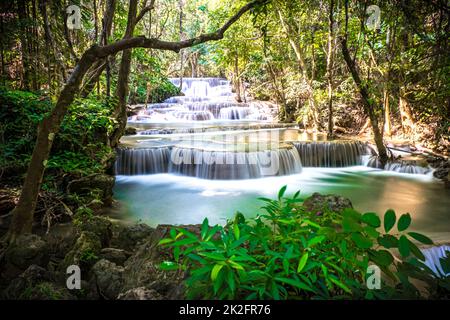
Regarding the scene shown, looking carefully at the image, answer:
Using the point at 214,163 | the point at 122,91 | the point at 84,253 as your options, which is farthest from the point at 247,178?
the point at 84,253

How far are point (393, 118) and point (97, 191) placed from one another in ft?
41.3

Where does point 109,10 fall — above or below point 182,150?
above

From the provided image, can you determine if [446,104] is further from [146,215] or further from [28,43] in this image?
[28,43]

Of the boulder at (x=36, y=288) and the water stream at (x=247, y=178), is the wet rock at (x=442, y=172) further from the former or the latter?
the boulder at (x=36, y=288)

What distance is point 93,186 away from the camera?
572cm

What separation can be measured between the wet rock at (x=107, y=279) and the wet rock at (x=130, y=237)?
39.0 inches

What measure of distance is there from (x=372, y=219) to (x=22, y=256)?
3473 millimetres

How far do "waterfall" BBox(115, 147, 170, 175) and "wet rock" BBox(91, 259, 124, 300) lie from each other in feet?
22.2

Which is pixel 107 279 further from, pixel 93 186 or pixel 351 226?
pixel 93 186

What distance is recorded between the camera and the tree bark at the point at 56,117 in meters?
2.79

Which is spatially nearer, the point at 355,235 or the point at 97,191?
the point at 355,235

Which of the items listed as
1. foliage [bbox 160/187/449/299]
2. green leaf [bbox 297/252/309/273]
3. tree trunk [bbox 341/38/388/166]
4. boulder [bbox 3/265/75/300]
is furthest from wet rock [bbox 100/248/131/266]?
tree trunk [bbox 341/38/388/166]
